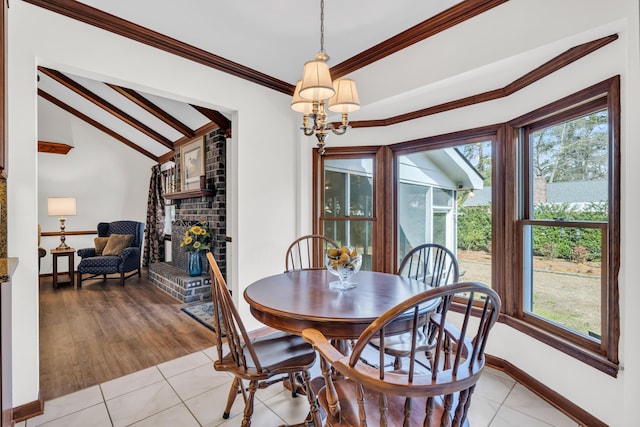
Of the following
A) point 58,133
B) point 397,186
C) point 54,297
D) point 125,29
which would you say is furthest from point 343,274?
point 58,133

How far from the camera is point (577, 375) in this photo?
6.19ft

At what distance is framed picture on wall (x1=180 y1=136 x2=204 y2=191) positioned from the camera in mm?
4910

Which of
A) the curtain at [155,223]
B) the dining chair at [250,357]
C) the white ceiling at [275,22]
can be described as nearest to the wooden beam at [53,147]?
the curtain at [155,223]

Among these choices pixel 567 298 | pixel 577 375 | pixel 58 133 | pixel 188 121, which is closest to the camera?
pixel 577 375

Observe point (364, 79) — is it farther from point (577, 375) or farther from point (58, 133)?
point (58, 133)

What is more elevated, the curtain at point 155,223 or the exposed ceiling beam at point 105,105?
the exposed ceiling beam at point 105,105

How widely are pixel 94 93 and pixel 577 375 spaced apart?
6.69 meters

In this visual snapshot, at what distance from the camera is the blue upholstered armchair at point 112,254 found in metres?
5.11

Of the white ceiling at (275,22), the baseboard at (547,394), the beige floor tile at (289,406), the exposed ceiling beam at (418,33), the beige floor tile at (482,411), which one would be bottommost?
the beige floor tile at (289,406)

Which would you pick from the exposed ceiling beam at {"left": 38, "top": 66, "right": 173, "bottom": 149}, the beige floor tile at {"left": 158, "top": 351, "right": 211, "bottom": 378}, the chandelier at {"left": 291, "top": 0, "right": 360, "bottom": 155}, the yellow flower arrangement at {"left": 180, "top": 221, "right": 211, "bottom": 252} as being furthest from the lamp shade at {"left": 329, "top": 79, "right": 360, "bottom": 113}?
the exposed ceiling beam at {"left": 38, "top": 66, "right": 173, "bottom": 149}

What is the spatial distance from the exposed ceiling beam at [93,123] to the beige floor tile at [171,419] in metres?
6.15

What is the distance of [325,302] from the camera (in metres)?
1.65

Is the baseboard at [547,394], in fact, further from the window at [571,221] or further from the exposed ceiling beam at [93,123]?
the exposed ceiling beam at [93,123]

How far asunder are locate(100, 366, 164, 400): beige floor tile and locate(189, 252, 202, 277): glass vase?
215 cm
